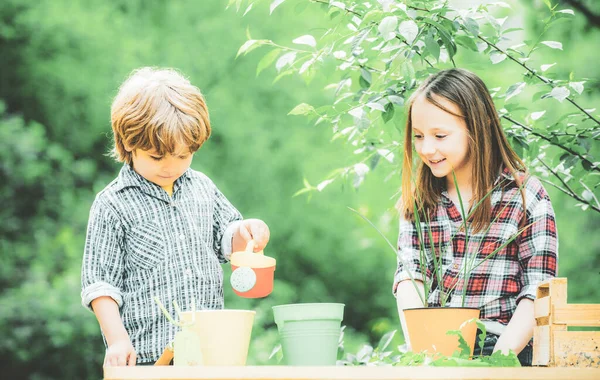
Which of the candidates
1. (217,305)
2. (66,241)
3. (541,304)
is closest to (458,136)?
(541,304)

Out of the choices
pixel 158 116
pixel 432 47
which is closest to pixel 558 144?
pixel 432 47

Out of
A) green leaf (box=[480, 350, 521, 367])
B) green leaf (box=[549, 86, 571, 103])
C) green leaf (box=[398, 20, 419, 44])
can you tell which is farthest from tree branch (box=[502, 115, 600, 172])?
green leaf (box=[480, 350, 521, 367])

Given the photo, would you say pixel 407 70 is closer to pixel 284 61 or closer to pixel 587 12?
pixel 284 61

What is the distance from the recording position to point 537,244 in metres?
1.77

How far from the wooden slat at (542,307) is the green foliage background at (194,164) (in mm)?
3891

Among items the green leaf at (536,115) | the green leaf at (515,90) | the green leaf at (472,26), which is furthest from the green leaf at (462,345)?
the green leaf at (536,115)

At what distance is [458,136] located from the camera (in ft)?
6.08

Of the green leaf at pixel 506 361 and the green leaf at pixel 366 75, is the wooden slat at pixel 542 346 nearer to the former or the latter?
the green leaf at pixel 506 361

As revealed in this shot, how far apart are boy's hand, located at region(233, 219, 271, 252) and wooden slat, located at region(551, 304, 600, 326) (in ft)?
2.18

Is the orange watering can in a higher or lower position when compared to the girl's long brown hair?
lower

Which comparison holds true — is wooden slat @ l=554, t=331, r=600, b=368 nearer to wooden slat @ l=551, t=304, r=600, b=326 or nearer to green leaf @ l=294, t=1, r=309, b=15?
wooden slat @ l=551, t=304, r=600, b=326

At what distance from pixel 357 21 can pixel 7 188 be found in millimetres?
4295

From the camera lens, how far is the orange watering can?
1.50 meters

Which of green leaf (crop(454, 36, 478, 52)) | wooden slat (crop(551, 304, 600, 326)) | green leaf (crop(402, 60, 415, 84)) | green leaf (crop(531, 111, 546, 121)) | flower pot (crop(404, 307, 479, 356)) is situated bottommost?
flower pot (crop(404, 307, 479, 356))
